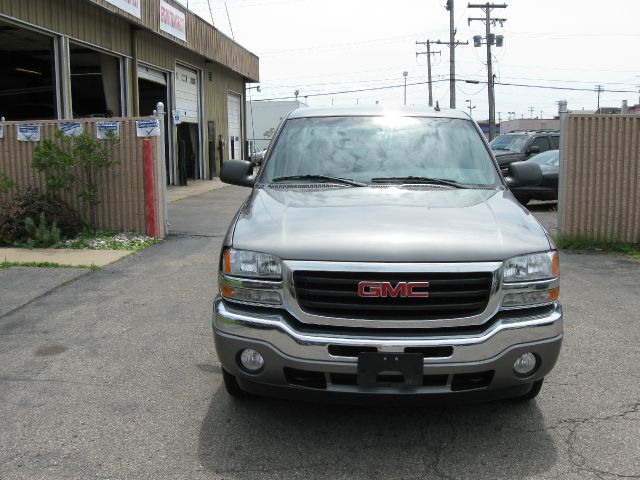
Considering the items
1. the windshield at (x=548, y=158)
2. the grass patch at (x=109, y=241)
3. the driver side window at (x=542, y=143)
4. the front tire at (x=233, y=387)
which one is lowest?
the front tire at (x=233, y=387)

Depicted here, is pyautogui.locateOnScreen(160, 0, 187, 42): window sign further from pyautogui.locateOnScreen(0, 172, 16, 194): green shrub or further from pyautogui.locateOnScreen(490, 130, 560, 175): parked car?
pyautogui.locateOnScreen(490, 130, 560, 175): parked car

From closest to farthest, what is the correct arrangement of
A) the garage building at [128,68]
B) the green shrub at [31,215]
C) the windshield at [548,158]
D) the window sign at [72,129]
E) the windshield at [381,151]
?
the windshield at [381,151] < the green shrub at [31,215] < the window sign at [72,129] < the garage building at [128,68] < the windshield at [548,158]

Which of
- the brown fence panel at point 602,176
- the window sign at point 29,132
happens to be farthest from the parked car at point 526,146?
the window sign at point 29,132

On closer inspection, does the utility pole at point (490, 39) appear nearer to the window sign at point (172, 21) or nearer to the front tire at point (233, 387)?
the window sign at point (172, 21)

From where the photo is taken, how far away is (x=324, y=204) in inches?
153

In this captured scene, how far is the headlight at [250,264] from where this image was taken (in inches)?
131

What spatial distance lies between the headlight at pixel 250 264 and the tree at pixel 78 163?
697cm

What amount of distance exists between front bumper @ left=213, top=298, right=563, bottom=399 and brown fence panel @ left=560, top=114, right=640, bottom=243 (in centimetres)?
673

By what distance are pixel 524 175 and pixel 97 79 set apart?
16288mm

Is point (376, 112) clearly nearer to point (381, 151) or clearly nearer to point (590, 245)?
point (381, 151)

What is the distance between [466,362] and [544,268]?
0.68 m

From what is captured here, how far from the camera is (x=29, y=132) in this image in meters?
10.0

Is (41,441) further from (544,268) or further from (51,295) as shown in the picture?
(51,295)

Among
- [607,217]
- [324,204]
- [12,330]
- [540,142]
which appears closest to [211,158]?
[540,142]
